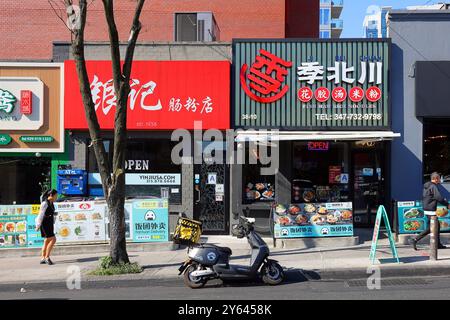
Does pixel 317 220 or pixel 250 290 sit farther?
pixel 317 220

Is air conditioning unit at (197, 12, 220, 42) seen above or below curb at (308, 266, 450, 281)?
above

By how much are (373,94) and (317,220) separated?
3.95 meters

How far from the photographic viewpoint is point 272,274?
30.7 feet

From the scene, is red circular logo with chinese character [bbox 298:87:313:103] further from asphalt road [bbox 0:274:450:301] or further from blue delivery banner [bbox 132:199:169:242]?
asphalt road [bbox 0:274:450:301]

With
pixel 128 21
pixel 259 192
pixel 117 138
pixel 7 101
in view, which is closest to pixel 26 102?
pixel 7 101

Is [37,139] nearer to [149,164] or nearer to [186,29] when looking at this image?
[149,164]

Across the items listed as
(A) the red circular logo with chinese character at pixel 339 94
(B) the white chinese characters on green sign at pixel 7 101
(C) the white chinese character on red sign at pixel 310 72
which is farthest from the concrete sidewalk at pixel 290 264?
(C) the white chinese character on red sign at pixel 310 72

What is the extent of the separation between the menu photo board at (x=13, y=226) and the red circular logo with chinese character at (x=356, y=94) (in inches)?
342

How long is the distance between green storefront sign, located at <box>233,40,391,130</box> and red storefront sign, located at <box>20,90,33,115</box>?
5.57m

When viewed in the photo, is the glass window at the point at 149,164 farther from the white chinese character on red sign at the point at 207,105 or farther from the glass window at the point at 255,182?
the glass window at the point at 255,182

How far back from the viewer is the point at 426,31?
14578mm

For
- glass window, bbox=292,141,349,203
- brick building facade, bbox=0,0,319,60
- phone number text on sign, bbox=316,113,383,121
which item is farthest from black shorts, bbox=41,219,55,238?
brick building facade, bbox=0,0,319,60

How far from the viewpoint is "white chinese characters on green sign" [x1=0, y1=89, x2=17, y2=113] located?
1460 cm
